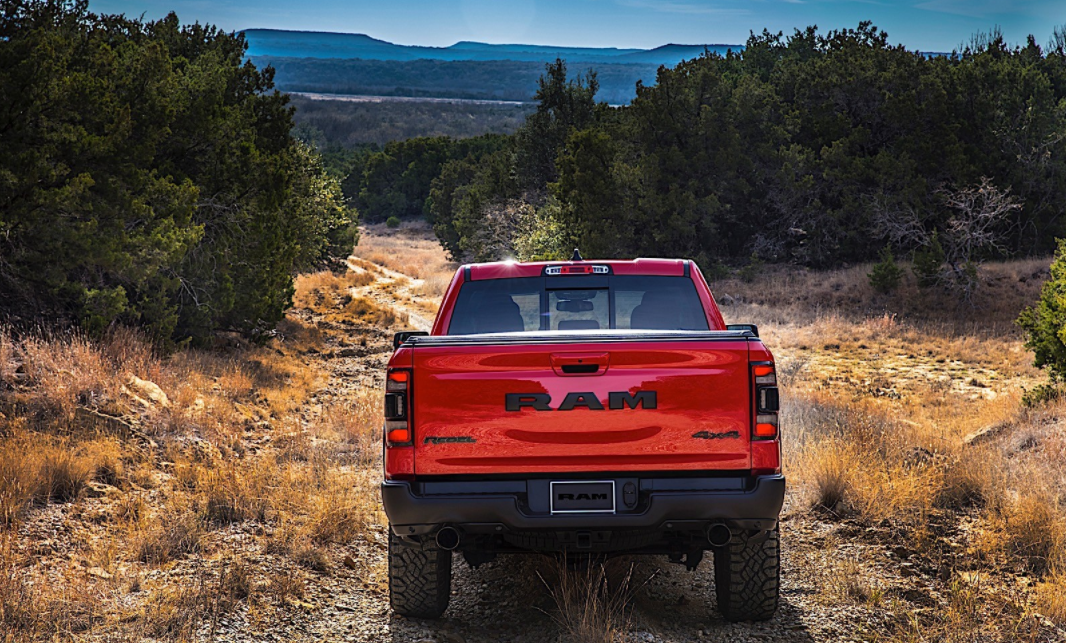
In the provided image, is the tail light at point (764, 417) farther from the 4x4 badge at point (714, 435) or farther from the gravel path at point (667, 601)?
the gravel path at point (667, 601)

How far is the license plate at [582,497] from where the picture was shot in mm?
4242

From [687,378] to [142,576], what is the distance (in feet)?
11.9

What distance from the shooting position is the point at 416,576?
480 cm

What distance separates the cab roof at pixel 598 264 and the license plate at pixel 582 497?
175cm

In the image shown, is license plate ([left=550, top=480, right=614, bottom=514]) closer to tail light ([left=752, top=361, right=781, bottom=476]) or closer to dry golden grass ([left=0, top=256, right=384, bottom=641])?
tail light ([left=752, top=361, right=781, bottom=476])

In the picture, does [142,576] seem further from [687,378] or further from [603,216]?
[603,216]

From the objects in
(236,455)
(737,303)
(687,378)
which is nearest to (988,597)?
(687,378)

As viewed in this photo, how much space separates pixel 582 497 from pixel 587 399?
48cm

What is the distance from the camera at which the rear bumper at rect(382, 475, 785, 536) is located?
419 centimetres

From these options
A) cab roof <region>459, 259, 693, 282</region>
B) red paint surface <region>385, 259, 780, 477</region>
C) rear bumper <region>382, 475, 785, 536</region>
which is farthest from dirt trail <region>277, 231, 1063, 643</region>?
cab roof <region>459, 259, 693, 282</region>

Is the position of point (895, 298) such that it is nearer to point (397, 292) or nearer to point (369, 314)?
point (369, 314)

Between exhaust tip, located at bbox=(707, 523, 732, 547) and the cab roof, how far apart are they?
1.89 meters

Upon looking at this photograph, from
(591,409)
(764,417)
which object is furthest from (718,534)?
(591,409)

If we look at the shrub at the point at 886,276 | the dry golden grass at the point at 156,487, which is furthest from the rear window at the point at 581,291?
the shrub at the point at 886,276
